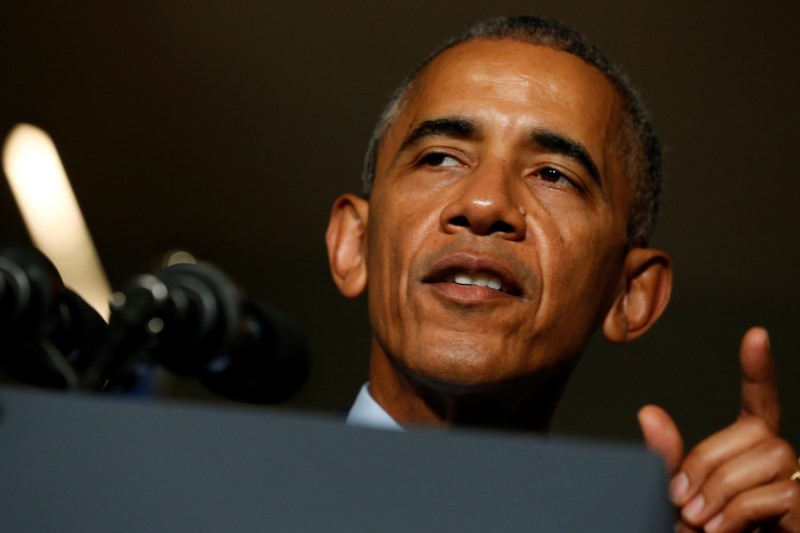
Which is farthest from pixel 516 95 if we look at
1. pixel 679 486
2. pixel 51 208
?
pixel 51 208

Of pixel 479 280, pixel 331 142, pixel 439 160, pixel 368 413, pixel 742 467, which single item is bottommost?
pixel 368 413

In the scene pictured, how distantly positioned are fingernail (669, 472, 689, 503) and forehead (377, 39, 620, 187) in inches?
25.4

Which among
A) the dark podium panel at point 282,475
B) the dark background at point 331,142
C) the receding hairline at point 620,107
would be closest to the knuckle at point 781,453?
the dark podium panel at point 282,475

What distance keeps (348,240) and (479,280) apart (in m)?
0.41

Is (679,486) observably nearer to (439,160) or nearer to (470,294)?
(470,294)

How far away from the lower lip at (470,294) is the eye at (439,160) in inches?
8.5

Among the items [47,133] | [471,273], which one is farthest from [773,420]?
[47,133]

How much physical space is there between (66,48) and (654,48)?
6.64 feet

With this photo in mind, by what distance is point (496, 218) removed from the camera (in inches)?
58.0

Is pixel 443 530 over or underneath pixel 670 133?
underneath

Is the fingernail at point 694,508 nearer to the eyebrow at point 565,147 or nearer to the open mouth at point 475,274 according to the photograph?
the open mouth at point 475,274

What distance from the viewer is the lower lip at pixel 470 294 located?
56.7 inches

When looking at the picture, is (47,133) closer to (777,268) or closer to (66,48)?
(66,48)

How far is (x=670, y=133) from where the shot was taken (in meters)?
4.02
